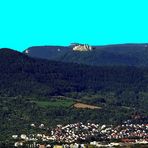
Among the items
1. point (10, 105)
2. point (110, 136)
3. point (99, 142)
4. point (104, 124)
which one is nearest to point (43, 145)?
point (99, 142)

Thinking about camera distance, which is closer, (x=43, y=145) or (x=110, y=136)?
(x=43, y=145)

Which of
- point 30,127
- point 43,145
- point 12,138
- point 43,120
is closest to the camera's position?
point 43,145

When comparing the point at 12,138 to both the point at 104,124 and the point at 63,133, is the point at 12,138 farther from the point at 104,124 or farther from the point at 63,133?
the point at 104,124

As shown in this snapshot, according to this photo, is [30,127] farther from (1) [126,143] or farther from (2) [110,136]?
(1) [126,143]

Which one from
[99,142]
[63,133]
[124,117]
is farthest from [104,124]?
[99,142]

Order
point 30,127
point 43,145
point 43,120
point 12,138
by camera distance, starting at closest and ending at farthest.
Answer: point 43,145
point 12,138
point 30,127
point 43,120

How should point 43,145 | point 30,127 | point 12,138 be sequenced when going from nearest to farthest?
1. point 43,145
2. point 12,138
3. point 30,127
